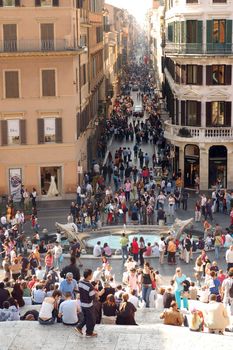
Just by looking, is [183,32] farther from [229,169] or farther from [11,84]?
[11,84]

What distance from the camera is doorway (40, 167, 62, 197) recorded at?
168 ft

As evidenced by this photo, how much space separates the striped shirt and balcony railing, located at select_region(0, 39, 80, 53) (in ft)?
103

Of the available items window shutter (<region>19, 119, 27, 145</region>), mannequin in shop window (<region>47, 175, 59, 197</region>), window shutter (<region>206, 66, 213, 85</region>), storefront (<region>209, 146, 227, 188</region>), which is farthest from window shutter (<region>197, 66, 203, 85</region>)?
window shutter (<region>19, 119, 27, 145</region>)

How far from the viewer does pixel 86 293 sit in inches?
779

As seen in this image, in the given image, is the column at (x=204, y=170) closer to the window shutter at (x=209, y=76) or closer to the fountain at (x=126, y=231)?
the window shutter at (x=209, y=76)

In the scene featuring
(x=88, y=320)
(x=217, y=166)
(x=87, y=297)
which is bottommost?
(x=217, y=166)

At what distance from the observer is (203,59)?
5256 cm

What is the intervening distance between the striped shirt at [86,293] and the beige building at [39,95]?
31036mm

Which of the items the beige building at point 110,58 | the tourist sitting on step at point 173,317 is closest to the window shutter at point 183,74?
the beige building at point 110,58

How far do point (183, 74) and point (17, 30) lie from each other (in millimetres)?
12905

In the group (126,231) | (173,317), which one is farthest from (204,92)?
(173,317)

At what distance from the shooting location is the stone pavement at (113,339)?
1997 cm

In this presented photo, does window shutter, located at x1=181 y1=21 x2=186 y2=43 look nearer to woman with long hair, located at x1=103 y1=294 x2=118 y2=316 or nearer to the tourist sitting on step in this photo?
woman with long hair, located at x1=103 y1=294 x2=118 y2=316

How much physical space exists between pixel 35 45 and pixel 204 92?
12.6 m
